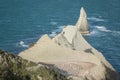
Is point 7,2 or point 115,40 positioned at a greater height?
point 7,2

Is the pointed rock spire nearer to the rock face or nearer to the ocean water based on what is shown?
the ocean water

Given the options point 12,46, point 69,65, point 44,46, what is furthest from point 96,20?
point 69,65

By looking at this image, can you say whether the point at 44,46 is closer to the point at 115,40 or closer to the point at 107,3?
the point at 115,40

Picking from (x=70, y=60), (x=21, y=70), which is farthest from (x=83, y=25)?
(x=21, y=70)

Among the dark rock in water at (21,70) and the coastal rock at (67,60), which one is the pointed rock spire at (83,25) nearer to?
the coastal rock at (67,60)

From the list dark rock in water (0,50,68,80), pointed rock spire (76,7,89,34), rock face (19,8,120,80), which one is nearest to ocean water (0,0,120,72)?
pointed rock spire (76,7,89,34)

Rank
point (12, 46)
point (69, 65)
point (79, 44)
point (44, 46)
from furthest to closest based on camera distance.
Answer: point (12, 46)
point (79, 44)
point (44, 46)
point (69, 65)
